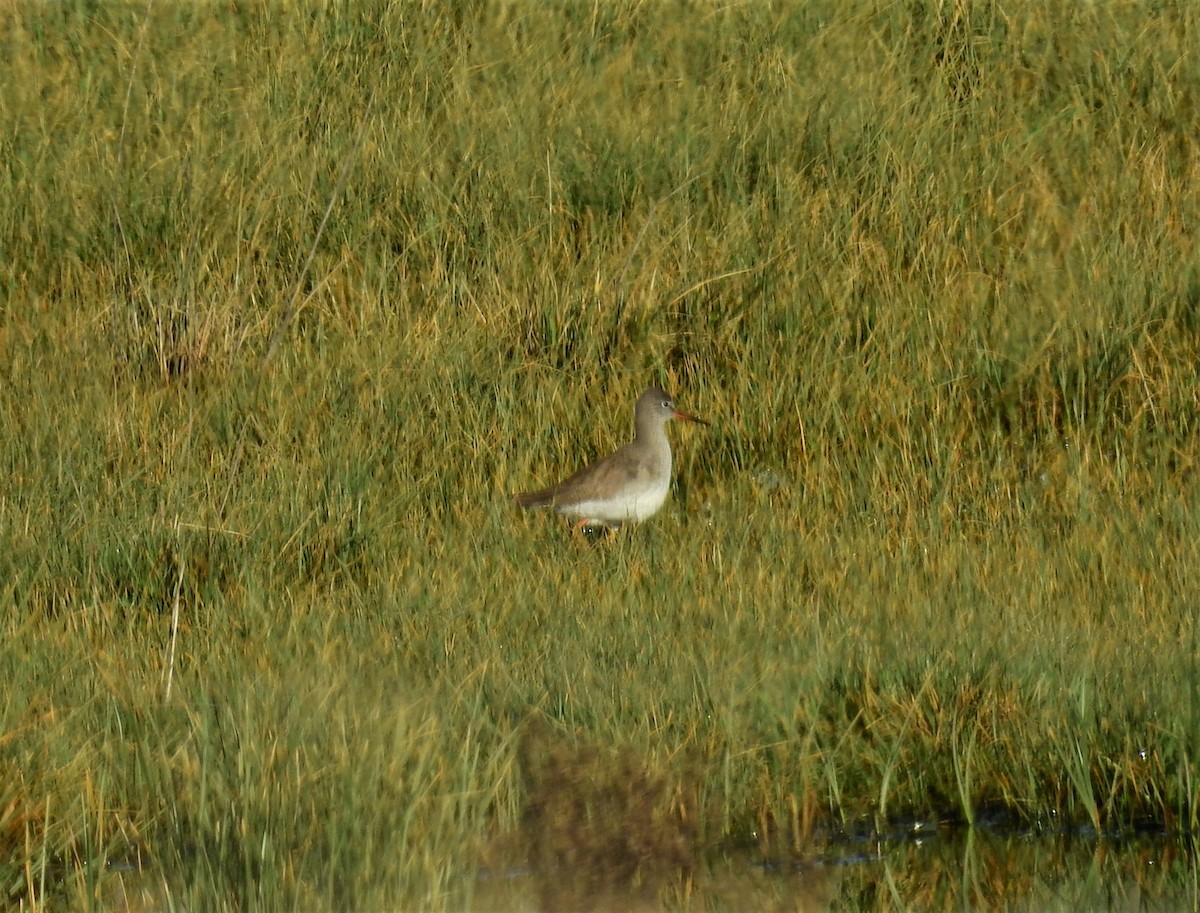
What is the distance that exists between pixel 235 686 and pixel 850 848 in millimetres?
1446

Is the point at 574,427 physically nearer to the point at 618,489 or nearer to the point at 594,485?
the point at 594,485

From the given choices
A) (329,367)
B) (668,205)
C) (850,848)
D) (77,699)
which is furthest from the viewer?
(668,205)

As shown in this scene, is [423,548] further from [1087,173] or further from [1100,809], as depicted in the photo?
[1087,173]

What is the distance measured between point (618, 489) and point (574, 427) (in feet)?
2.87

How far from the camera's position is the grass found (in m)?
4.12

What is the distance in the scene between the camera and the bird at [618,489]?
237 inches

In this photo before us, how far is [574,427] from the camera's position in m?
6.84

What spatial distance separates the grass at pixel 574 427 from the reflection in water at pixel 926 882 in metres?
0.10

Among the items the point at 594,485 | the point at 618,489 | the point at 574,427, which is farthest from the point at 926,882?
the point at 574,427

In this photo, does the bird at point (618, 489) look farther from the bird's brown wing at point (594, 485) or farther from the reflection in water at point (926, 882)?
the reflection in water at point (926, 882)

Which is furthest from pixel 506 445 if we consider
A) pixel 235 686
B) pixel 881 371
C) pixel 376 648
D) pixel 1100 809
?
pixel 1100 809

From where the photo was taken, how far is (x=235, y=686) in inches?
171

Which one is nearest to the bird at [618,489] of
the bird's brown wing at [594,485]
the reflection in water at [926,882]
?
the bird's brown wing at [594,485]

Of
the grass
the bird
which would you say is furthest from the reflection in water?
the bird
